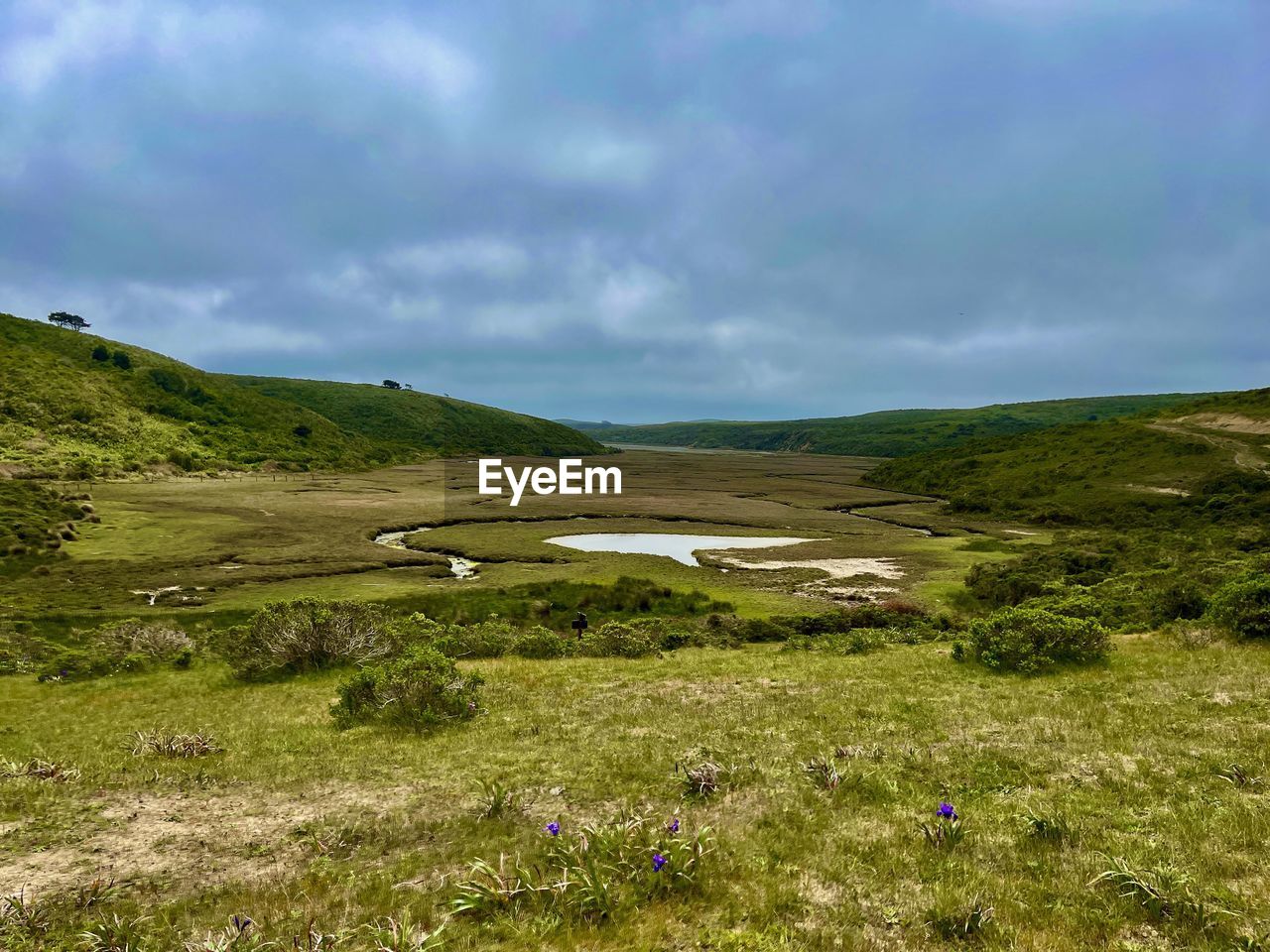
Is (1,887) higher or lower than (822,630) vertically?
higher

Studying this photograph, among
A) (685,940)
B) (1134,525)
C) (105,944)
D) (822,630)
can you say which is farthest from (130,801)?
(1134,525)

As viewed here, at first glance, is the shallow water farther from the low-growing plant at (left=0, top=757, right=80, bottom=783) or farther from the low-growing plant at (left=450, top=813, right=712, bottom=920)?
the low-growing plant at (left=450, top=813, right=712, bottom=920)

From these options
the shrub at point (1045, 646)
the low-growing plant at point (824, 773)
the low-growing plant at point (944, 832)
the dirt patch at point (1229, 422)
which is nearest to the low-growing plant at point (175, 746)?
the low-growing plant at point (824, 773)

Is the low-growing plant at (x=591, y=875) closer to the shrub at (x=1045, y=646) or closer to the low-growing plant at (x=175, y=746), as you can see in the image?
the low-growing plant at (x=175, y=746)

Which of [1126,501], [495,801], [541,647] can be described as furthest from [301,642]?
[1126,501]

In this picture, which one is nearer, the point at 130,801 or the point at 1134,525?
the point at 130,801

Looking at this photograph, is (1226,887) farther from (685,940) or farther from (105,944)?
(105,944)

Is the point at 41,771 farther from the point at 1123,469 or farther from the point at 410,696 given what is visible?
the point at 1123,469
